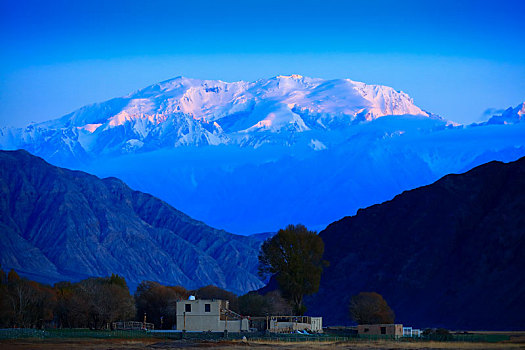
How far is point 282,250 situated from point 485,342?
43471 millimetres

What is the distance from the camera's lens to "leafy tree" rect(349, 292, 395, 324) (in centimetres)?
13912

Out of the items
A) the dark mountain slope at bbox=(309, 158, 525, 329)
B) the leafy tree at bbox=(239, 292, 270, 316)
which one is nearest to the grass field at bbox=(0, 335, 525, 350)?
the leafy tree at bbox=(239, 292, 270, 316)

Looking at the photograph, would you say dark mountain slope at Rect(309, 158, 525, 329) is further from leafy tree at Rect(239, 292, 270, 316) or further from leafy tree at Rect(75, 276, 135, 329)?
leafy tree at Rect(75, 276, 135, 329)

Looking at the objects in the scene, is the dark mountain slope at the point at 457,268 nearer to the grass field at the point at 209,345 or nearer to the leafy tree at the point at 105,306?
the leafy tree at the point at 105,306

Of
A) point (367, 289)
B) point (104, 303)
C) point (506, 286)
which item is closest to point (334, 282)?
point (367, 289)

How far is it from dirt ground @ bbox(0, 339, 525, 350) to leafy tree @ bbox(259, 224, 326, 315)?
3862 cm

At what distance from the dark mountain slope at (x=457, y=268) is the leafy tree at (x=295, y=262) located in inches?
1597

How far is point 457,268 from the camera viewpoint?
183 metres

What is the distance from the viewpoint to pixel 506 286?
16750 cm

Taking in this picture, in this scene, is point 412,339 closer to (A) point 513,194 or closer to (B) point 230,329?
(B) point 230,329

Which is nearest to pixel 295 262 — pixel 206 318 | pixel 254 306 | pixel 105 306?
pixel 254 306

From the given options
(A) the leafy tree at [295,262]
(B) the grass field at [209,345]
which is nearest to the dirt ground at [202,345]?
(B) the grass field at [209,345]

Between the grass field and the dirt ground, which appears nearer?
the dirt ground

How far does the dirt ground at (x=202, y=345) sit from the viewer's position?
254 feet
